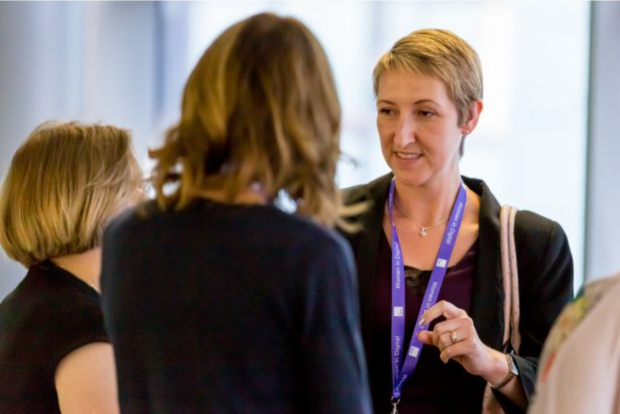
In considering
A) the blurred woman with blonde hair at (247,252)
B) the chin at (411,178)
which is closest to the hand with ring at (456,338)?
the chin at (411,178)

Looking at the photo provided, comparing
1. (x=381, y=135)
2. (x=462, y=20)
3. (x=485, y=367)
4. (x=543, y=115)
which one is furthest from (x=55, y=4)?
(x=485, y=367)

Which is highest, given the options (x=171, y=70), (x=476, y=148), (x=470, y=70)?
(x=470, y=70)

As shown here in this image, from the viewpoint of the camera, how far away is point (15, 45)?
467cm

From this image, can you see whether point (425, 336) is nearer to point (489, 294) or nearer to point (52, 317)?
point (489, 294)

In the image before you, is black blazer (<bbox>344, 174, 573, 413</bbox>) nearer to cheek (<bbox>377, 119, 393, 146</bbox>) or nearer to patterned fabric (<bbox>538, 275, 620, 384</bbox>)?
cheek (<bbox>377, 119, 393, 146</bbox>)

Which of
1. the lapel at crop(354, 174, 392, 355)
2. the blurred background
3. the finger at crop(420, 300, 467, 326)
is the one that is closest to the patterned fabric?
the finger at crop(420, 300, 467, 326)

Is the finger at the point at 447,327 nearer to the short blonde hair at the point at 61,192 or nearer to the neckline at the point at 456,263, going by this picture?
the neckline at the point at 456,263

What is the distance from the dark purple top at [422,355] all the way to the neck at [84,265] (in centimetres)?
63

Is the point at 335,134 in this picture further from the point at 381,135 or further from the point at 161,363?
the point at 381,135

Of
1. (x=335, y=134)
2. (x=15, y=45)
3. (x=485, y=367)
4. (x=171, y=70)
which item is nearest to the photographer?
(x=335, y=134)

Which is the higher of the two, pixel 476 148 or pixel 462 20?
pixel 462 20

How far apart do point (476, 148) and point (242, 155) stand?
3637mm

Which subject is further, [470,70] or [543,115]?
[543,115]

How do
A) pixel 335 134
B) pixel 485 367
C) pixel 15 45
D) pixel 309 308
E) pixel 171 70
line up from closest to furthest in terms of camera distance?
pixel 309 308
pixel 335 134
pixel 485 367
pixel 15 45
pixel 171 70
